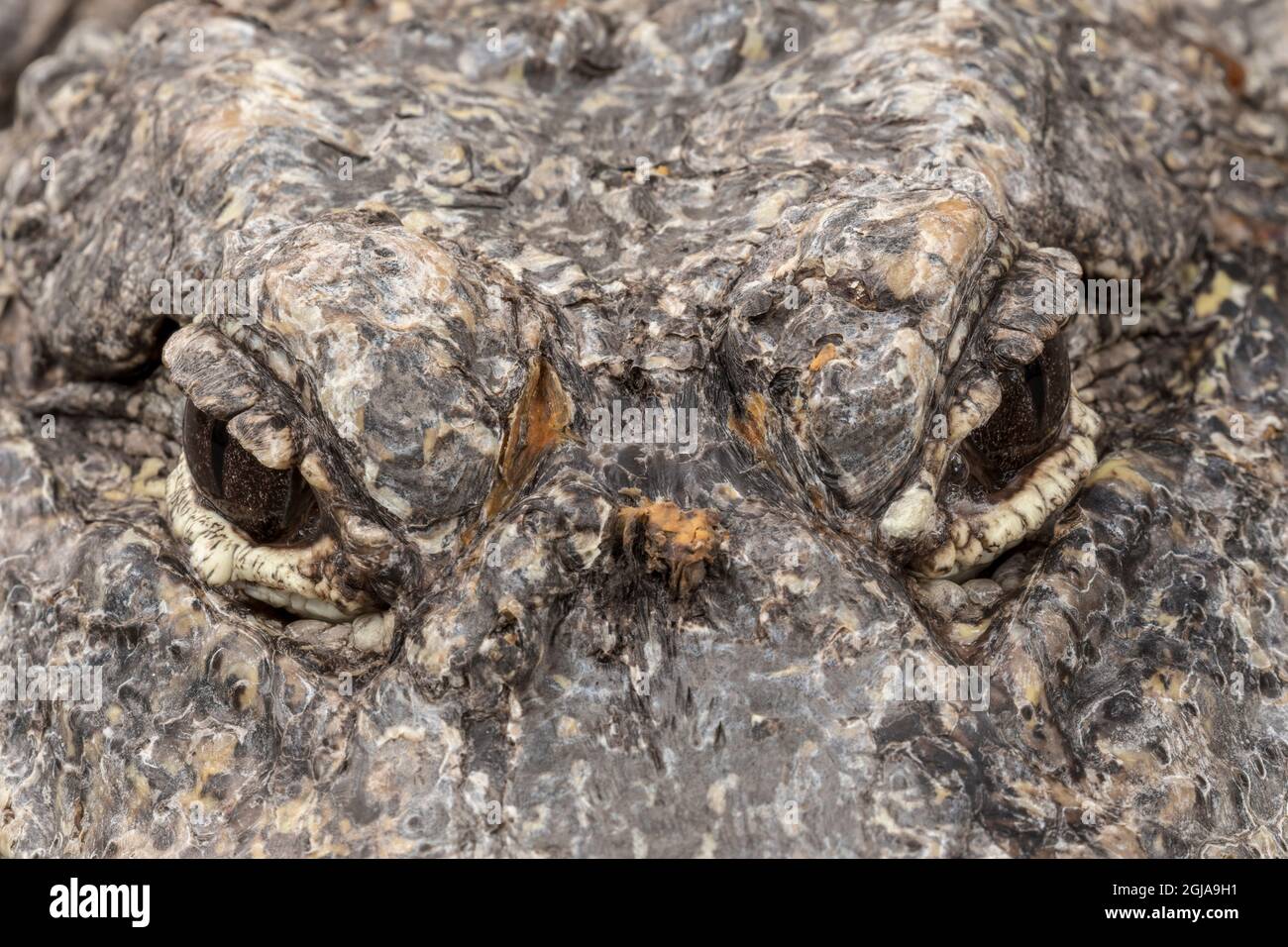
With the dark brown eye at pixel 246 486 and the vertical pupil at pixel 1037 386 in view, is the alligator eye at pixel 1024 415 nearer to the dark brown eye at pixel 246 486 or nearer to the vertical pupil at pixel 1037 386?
the vertical pupil at pixel 1037 386

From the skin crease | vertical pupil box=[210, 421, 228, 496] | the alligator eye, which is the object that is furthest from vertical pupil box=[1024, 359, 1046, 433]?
vertical pupil box=[210, 421, 228, 496]

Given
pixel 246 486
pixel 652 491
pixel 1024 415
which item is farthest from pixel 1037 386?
pixel 246 486

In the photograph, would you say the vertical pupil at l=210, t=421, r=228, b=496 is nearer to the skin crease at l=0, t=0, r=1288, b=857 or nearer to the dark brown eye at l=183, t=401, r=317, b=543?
the dark brown eye at l=183, t=401, r=317, b=543

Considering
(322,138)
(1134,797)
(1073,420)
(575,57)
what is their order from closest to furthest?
(1134,797)
(1073,420)
(322,138)
(575,57)

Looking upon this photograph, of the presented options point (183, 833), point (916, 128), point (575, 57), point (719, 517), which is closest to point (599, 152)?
point (575, 57)

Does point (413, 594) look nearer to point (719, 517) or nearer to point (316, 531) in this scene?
point (316, 531)

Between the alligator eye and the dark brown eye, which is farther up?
the alligator eye

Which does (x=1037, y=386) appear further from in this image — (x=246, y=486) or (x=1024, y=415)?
(x=246, y=486)
